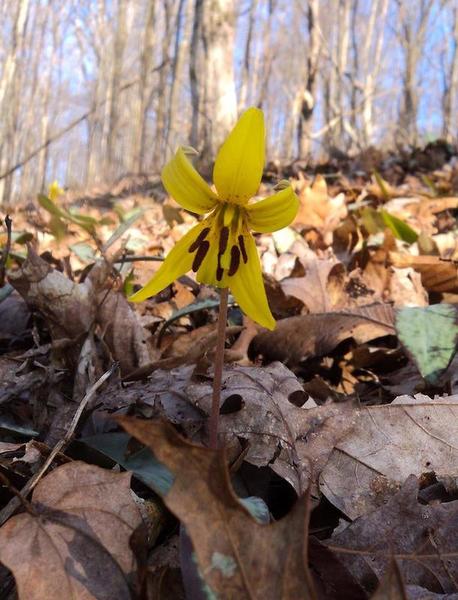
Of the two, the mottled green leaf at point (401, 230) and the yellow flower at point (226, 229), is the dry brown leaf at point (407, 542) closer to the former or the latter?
the yellow flower at point (226, 229)

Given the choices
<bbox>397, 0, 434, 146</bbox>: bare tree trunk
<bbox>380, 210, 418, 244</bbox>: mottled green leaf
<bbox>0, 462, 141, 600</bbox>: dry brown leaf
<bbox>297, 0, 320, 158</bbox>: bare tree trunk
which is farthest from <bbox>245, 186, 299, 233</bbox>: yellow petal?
<bbox>397, 0, 434, 146</bbox>: bare tree trunk

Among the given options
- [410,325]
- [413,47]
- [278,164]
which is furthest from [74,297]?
[413,47]

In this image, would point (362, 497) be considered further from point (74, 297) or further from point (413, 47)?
point (413, 47)

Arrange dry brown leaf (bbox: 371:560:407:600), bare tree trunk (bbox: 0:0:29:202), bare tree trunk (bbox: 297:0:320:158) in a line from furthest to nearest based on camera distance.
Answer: bare tree trunk (bbox: 0:0:29:202), bare tree trunk (bbox: 297:0:320:158), dry brown leaf (bbox: 371:560:407:600)

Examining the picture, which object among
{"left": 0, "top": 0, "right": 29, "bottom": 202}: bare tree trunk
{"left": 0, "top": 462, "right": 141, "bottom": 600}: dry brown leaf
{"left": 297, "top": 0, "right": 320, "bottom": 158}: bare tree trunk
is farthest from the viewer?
{"left": 0, "top": 0, "right": 29, "bottom": 202}: bare tree trunk

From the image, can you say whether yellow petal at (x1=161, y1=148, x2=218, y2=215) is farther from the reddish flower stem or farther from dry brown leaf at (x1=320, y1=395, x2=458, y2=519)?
dry brown leaf at (x1=320, y1=395, x2=458, y2=519)

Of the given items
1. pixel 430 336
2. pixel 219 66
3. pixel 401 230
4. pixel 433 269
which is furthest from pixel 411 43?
pixel 430 336

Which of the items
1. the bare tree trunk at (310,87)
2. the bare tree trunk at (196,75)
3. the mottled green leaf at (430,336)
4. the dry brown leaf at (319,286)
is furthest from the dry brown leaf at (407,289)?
the bare tree trunk at (310,87)
